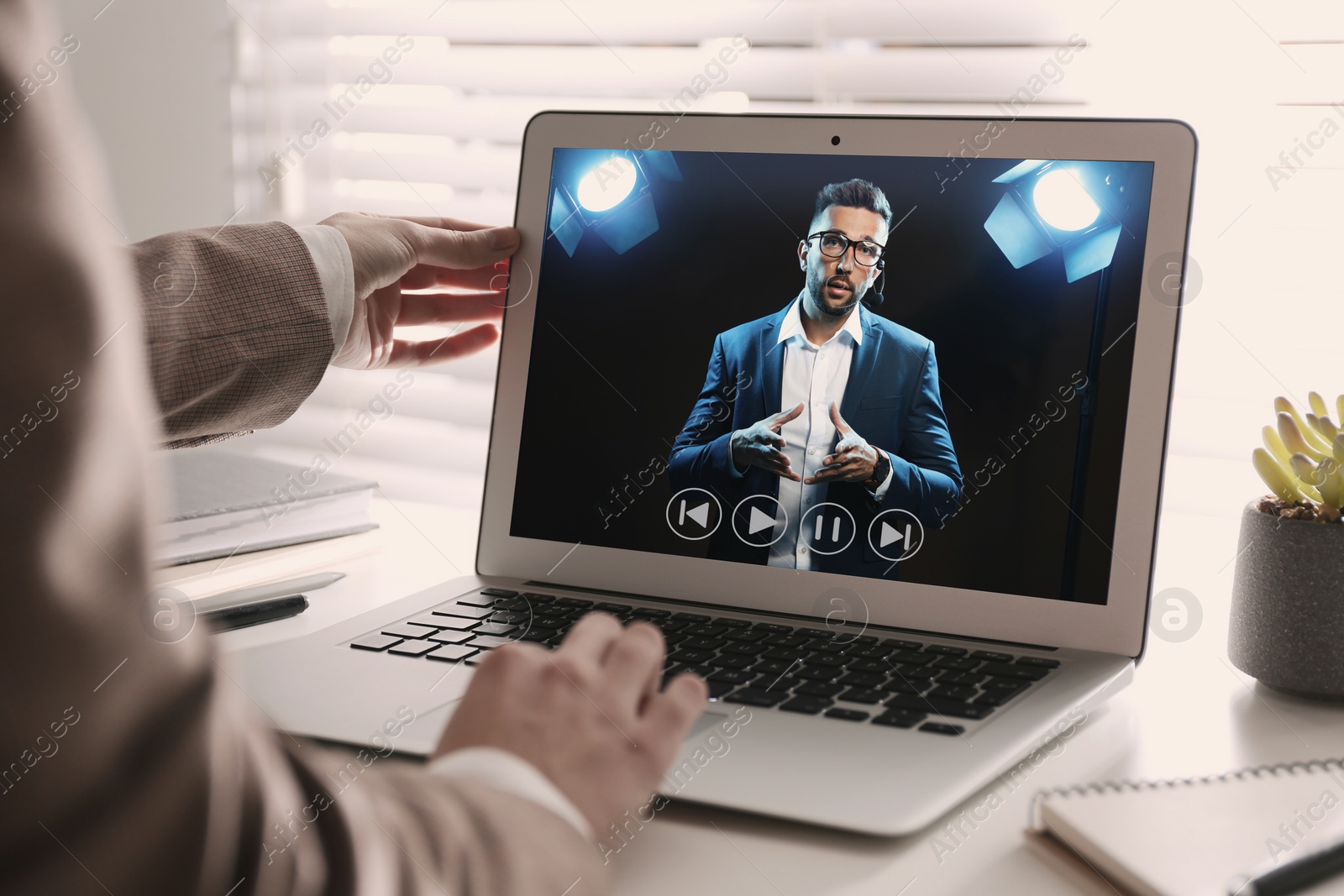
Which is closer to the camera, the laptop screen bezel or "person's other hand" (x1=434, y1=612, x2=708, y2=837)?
"person's other hand" (x1=434, y1=612, x2=708, y2=837)

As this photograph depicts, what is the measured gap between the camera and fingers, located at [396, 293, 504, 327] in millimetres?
1037

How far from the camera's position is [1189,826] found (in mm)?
421

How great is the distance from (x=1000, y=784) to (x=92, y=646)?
432 mm

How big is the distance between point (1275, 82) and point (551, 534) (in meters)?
0.96

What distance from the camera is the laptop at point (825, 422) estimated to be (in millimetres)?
652

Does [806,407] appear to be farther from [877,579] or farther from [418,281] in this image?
[418,281]

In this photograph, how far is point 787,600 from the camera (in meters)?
0.76

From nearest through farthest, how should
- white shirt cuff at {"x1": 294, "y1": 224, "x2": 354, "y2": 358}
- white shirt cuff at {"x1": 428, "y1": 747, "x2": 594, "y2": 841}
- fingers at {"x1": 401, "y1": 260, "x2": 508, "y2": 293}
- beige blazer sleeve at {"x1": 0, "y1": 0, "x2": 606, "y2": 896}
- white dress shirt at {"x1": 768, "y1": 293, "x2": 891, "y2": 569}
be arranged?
beige blazer sleeve at {"x1": 0, "y1": 0, "x2": 606, "y2": 896}, white shirt cuff at {"x1": 428, "y1": 747, "x2": 594, "y2": 841}, white dress shirt at {"x1": 768, "y1": 293, "x2": 891, "y2": 569}, white shirt cuff at {"x1": 294, "y1": 224, "x2": 354, "y2": 358}, fingers at {"x1": 401, "y1": 260, "x2": 508, "y2": 293}

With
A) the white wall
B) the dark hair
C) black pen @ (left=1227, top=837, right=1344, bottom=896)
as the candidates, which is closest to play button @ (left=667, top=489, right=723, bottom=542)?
the dark hair

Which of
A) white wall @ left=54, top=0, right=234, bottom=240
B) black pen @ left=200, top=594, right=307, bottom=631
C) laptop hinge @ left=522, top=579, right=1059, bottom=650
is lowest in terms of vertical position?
black pen @ left=200, top=594, right=307, bottom=631

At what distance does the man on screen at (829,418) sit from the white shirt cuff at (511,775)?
0.41m

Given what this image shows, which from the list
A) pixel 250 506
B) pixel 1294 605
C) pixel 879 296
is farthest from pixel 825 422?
pixel 250 506

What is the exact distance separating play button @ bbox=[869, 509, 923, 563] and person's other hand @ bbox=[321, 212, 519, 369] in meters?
0.41

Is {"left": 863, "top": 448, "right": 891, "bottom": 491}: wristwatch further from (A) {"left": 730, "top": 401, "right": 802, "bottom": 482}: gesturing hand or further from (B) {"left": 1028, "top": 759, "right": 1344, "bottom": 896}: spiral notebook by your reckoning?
(B) {"left": 1028, "top": 759, "right": 1344, "bottom": 896}: spiral notebook
